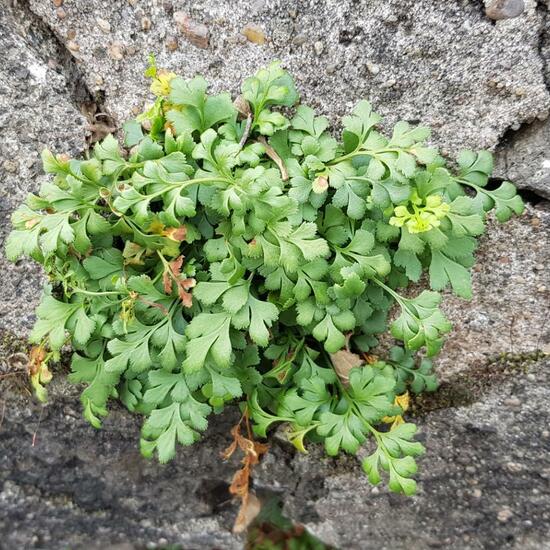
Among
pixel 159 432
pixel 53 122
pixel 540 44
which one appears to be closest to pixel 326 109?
pixel 540 44

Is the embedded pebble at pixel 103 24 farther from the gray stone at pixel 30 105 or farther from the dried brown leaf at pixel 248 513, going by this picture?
the dried brown leaf at pixel 248 513

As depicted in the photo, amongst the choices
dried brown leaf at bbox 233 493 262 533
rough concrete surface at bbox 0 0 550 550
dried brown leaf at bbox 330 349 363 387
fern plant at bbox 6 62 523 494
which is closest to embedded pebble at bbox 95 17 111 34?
rough concrete surface at bbox 0 0 550 550

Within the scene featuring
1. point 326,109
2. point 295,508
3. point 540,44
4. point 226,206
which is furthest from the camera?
point 295,508

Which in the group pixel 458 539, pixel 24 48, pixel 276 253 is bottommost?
pixel 458 539

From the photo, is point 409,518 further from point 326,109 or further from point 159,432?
point 326,109

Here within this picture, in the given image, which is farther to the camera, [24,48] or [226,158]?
[24,48]
